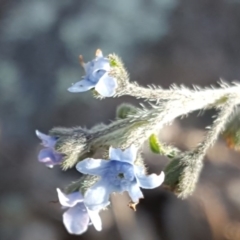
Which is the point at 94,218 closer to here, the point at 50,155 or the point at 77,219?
the point at 77,219

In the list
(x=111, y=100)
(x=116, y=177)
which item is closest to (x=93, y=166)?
(x=116, y=177)

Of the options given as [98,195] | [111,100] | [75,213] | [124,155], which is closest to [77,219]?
[75,213]

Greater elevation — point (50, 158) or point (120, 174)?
point (50, 158)

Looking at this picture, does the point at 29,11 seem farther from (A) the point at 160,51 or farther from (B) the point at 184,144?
(B) the point at 184,144

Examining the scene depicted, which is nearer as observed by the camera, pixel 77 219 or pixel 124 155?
pixel 124 155

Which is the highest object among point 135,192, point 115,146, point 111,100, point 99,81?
point 111,100

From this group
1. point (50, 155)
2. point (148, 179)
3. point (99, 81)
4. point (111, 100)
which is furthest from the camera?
point (111, 100)

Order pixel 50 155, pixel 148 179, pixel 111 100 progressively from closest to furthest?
pixel 148 179
pixel 50 155
pixel 111 100

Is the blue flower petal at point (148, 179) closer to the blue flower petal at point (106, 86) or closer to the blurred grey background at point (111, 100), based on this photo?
the blue flower petal at point (106, 86)
